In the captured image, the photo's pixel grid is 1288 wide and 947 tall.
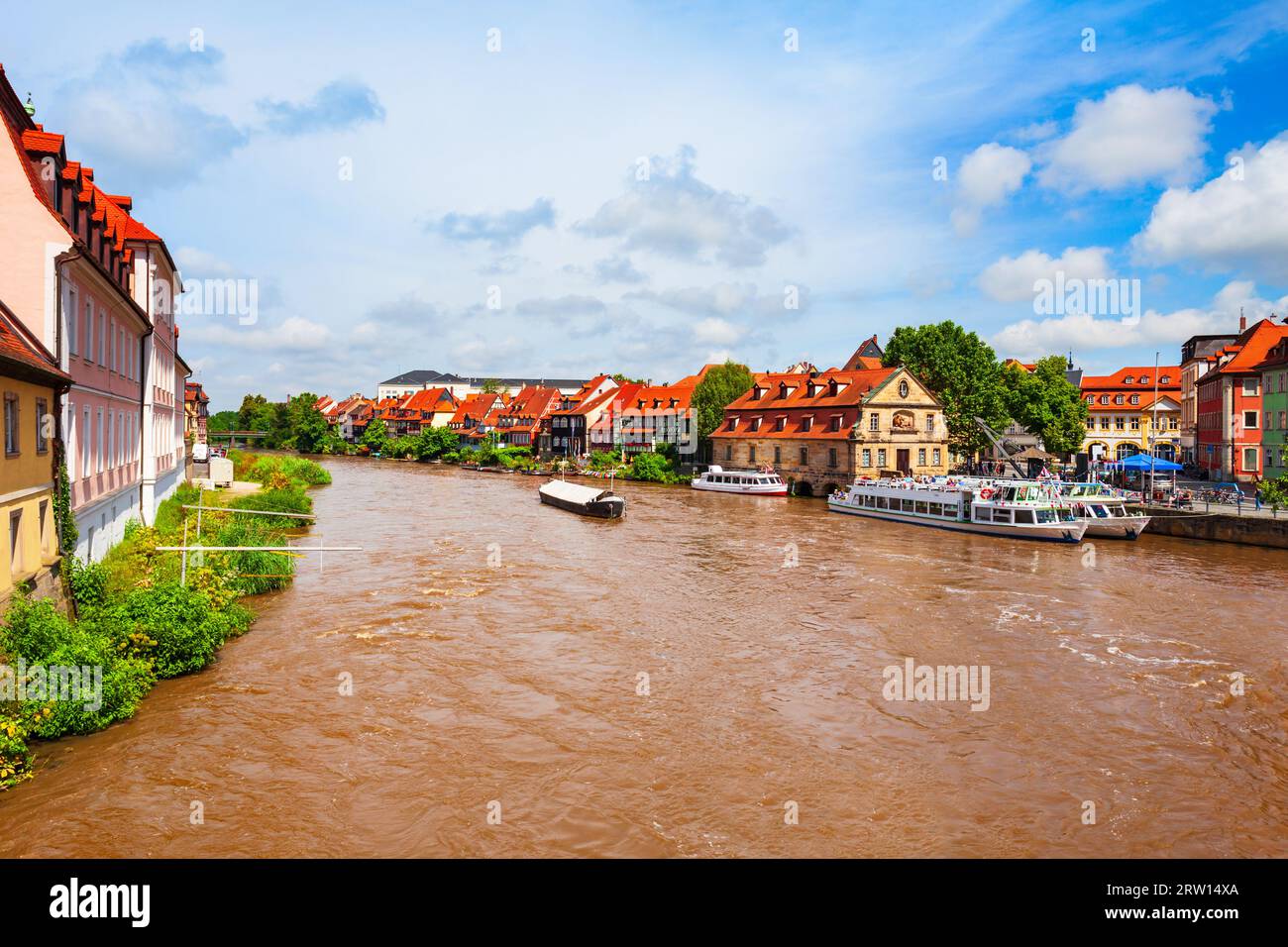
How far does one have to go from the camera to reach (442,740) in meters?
14.5

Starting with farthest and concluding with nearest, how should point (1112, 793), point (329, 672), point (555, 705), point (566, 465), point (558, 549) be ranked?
1. point (566, 465)
2. point (558, 549)
3. point (329, 672)
4. point (555, 705)
5. point (1112, 793)

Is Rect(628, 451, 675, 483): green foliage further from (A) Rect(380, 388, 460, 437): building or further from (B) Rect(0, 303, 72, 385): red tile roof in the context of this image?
(A) Rect(380, 388, 460, 437): building

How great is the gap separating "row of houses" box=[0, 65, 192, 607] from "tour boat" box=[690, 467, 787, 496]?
147ft

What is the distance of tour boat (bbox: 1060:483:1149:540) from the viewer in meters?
40.1

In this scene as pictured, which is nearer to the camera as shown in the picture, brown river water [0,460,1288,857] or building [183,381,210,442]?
brown river water [0,460,1288,857]

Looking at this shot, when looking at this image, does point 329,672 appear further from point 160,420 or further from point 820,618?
point 160,420

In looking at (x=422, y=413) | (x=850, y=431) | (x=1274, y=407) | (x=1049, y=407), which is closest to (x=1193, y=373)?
(x=1049, y=407)

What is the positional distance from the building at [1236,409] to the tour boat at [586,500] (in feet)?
130

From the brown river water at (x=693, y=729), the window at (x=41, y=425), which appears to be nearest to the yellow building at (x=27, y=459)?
the window at (x=41, y=425)

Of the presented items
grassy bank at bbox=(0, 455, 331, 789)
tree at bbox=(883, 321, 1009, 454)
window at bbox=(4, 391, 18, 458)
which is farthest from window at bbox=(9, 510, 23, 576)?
tree at bbox=(883, 321, 1009, 454)

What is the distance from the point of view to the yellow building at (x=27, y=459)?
1388cm

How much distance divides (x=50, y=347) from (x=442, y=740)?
11.5 m

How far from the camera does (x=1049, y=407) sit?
69938 millimetres
